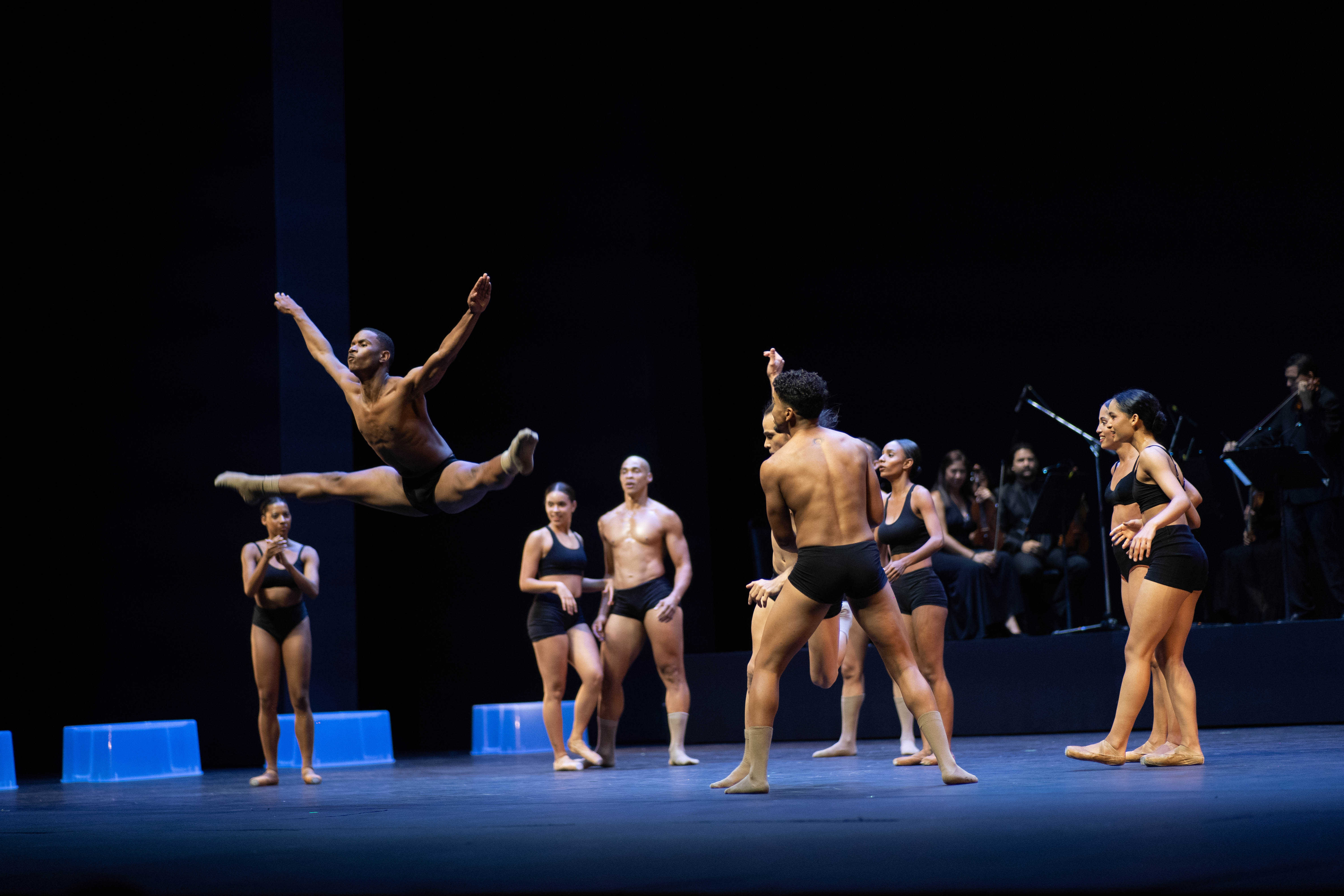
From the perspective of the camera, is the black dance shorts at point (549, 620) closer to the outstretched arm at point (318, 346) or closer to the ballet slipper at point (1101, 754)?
the outstretched arm at point (318, 346)

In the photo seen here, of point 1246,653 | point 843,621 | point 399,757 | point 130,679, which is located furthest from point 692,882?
point 130,679

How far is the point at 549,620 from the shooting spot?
7.99 metres

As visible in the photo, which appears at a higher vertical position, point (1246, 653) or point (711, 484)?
point (711, 484)

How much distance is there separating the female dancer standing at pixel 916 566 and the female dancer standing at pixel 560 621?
1.81 metres

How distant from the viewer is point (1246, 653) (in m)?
8.45

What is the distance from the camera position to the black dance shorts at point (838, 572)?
4.95 m

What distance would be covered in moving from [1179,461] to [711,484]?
4210 mm

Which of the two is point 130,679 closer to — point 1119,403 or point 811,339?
point 811,339

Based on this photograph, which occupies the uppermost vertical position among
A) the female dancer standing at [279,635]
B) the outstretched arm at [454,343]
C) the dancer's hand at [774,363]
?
the outstretched arm at [454,343]

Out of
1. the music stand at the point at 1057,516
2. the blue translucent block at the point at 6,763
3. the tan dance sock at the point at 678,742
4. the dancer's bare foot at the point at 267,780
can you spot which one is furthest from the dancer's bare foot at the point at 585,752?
the music stand at the point at 1057,516

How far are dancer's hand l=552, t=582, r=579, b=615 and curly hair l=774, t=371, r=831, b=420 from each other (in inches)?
115

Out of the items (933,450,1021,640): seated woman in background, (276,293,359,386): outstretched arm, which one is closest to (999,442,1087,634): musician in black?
(933,450,1021,640): seated woman in background

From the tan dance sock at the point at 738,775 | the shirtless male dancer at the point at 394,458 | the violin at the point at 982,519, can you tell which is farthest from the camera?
the violin at the point at 982,519

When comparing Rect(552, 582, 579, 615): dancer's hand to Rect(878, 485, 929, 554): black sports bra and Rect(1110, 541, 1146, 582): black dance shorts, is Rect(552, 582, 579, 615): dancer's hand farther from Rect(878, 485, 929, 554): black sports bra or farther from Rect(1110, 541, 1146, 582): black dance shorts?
Rect(1110, 541, 1146, 582): black dance shorts
